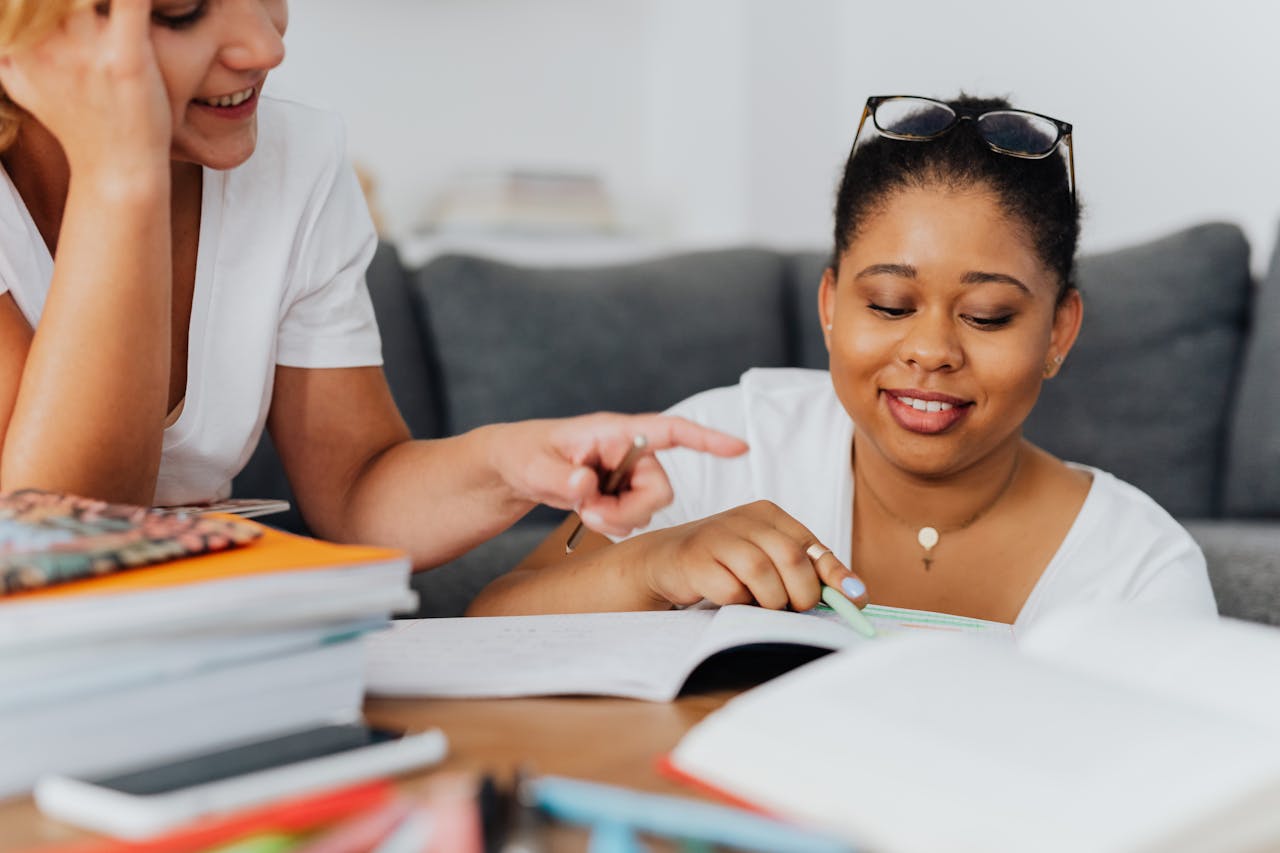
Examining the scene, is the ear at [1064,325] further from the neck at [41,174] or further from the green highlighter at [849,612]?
the neck at [41,174]

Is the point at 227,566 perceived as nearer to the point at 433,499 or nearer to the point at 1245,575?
the point at 433,499

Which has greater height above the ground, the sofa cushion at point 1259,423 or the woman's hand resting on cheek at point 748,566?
the woman's hand resting on cheek at point 748,566

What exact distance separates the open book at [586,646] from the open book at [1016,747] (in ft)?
0.35

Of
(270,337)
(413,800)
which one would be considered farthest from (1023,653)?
(270,337)

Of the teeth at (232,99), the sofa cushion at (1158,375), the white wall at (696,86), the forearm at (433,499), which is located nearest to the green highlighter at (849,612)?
the forearm at (433,499)

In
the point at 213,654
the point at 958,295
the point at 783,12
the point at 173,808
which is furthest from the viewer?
the point at 783,12

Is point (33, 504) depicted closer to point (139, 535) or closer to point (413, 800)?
point (139, 535)

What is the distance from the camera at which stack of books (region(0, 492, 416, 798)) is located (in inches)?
20.1

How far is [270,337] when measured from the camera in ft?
3.58

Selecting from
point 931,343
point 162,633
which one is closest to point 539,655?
point 162,633

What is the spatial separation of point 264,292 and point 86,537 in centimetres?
55

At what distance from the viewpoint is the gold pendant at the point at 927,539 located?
1.33 meters

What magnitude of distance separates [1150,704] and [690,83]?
3.00 m

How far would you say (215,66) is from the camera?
0.90 metres
